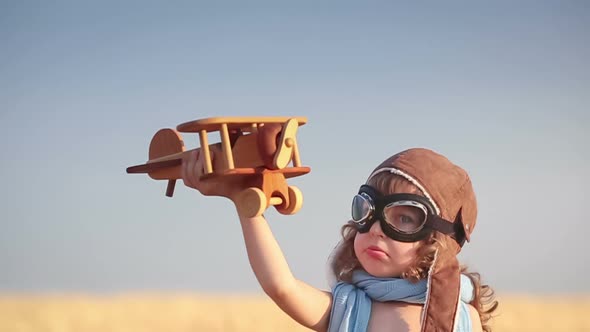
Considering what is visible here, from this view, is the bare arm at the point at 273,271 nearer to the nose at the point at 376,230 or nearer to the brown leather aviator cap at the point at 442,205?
the nose at the point at 376,230

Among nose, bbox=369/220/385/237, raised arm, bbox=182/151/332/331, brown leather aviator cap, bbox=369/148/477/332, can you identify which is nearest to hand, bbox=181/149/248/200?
raised arm, bbox=182/151/332/331

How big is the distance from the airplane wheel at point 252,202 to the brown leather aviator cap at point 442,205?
71cm

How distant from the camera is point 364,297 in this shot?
3.69m

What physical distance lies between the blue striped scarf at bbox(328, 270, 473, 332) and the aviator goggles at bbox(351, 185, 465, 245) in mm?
186

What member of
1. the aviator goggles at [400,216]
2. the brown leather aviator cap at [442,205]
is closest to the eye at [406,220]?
the aviator goggles at [400,216]

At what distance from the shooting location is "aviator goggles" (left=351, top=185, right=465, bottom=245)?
3615 millimetres

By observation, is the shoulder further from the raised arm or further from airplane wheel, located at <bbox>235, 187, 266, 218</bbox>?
airplane wheel, located at <bbox>235, 187, 266, 218</bbox>

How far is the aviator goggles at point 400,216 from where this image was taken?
11.9 feet

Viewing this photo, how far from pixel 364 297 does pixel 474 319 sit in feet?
1.72

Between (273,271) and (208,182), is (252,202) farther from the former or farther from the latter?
(273,271)

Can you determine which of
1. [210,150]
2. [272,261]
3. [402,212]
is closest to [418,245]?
[402,212]

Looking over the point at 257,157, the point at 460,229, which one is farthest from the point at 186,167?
the point at 460,229

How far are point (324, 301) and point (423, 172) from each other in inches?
25.3

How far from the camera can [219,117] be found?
317cm
